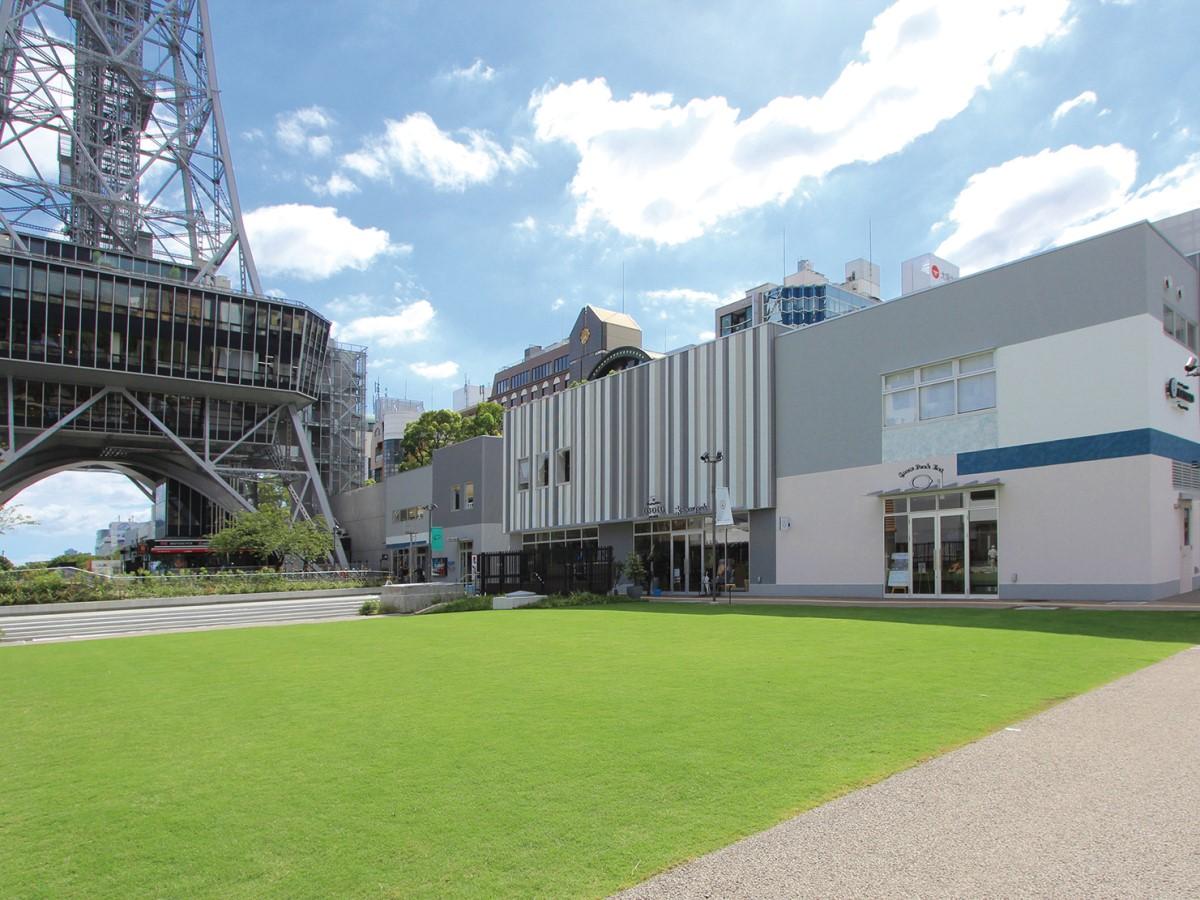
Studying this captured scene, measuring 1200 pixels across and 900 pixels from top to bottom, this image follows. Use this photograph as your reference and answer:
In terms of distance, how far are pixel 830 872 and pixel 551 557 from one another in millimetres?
28874

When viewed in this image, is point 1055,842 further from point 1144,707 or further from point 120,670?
point 120,670

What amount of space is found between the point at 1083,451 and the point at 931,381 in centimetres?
494

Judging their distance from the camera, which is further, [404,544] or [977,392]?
[404,544]

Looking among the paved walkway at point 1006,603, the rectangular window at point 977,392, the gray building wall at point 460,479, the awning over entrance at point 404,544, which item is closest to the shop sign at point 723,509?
the paved walkway at point 1006,603

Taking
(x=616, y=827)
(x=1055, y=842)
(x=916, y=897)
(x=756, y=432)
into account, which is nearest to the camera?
(x=916, y=897)

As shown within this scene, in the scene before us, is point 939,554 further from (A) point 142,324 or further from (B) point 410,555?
(A) point 142,324

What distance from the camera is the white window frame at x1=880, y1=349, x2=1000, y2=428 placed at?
907 inches

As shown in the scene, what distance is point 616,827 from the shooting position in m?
4.33

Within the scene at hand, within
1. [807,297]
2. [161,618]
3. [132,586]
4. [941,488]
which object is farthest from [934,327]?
[807,297]

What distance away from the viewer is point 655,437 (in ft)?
115

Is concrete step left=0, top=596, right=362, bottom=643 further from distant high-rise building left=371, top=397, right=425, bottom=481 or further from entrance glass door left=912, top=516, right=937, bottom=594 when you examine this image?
distant high-rise building left=371, top=397, right=425, bottom=481

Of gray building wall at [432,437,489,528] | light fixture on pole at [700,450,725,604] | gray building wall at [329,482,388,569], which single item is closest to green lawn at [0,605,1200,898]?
light fixture on pole at [700,450,725,604]

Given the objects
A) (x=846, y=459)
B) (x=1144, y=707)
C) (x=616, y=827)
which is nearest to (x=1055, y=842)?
(x=616, y=827)

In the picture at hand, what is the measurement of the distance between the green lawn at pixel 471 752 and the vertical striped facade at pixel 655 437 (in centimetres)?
1809
